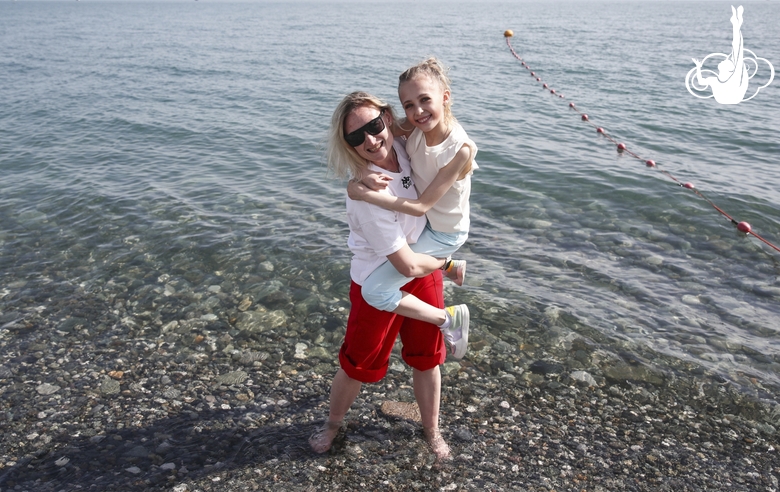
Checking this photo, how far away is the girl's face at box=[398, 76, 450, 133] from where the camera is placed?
3.95 meters

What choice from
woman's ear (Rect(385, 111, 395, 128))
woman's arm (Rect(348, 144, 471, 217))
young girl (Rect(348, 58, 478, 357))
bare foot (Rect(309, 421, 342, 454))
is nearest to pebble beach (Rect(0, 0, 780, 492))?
bare foot (Rect(309, 421, 342, 454))

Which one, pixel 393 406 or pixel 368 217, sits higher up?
pixel 368 217

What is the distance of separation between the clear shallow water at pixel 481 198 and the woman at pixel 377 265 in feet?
2.77

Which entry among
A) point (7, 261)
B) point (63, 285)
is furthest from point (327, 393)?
point (7, 261)

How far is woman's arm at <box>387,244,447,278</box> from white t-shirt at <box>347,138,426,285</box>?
5cm

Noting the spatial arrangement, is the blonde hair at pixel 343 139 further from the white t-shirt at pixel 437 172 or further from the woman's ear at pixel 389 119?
the white t-shirt at pixel 437 172

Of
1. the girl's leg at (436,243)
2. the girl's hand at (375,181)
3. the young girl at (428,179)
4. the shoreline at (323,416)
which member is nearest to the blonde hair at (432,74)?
the young girl at (428,179)

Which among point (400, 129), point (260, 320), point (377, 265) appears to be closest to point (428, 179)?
point (400, 129)

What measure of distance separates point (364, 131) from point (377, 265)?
91 centimetres

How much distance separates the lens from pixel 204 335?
6.97m

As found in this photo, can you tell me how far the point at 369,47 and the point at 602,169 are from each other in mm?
26856

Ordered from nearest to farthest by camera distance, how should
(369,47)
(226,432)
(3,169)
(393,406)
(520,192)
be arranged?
(226,432), (393,406), (520,192), (3,169), (369,47)

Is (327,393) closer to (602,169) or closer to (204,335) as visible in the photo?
(204,335)

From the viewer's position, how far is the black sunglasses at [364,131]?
3844mm
